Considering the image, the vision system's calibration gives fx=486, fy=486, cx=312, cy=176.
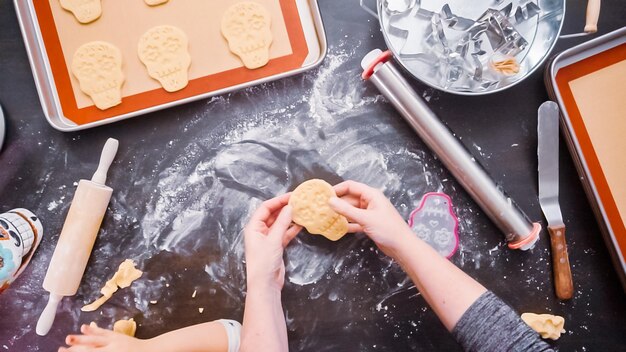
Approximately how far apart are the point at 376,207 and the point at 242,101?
34 centimetres

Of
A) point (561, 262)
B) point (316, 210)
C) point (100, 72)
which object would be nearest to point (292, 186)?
point (316, 210)

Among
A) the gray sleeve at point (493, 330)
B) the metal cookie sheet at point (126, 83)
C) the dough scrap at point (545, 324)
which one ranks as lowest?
the dough scrap at point (545, 324)

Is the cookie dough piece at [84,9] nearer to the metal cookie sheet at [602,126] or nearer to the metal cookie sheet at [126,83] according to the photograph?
the metal cookie sheet at [126,83]

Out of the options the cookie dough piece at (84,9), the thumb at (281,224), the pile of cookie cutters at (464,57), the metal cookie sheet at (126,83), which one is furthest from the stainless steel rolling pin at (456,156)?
the cookie dough piece at (84,9)

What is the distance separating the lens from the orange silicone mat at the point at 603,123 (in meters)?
0.93

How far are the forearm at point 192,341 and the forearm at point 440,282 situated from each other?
1.16ft

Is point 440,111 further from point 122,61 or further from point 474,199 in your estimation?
point 122,61

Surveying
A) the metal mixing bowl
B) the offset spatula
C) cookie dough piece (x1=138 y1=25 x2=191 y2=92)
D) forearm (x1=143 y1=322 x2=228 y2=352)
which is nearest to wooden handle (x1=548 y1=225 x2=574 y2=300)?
the offset spatula

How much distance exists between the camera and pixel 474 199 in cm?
92

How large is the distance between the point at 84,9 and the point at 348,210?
0.63 meters

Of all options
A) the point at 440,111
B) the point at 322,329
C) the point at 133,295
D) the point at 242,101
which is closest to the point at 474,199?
the point at 440,111

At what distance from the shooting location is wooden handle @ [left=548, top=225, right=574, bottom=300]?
0.92 m

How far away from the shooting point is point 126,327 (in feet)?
3.00

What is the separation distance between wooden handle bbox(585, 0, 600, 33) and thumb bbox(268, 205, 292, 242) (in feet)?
2.02
